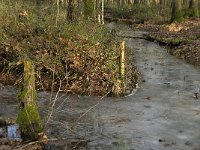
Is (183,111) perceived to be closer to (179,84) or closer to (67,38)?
(179,84)

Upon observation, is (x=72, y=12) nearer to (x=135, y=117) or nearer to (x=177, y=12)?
(x=135, y=117)

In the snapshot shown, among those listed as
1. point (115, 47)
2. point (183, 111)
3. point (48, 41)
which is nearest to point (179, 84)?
point (115, 47)

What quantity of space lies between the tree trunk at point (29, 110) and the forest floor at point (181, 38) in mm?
12494

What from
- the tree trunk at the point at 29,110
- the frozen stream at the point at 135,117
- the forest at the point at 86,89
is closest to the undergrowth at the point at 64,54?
the forest at the point at 86,89

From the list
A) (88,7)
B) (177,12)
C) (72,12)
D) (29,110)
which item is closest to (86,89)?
(29,110)

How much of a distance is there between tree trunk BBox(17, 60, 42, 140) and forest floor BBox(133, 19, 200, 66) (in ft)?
41.0

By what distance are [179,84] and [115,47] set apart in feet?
8.93

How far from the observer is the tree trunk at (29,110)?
838 cm

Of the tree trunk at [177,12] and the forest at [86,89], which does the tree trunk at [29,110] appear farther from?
the tree trunk at [177,12]

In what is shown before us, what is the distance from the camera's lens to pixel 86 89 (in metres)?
13.7

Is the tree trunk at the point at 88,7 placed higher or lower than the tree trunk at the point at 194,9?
higher

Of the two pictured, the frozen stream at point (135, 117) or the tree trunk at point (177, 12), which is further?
the tree trunk at point (177, 12)

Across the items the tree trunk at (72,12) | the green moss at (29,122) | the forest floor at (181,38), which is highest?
the tree trunk at (72,12)

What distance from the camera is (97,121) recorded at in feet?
34.9
